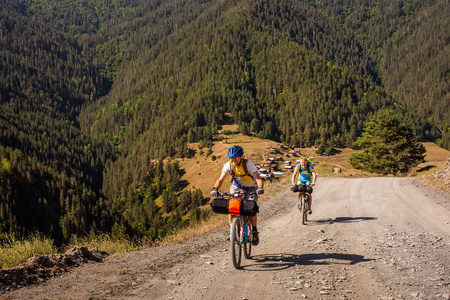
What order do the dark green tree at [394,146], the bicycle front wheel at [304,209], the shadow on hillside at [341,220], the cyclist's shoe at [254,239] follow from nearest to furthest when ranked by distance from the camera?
the cyclist's shoe at [254,239] → the bicycle front wheel at [304,209] → the shadow on hillside at [341,220] → the dark green tree at [394,146]

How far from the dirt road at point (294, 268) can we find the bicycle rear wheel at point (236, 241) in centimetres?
24

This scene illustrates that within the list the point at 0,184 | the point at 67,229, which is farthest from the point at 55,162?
the point at 67,229

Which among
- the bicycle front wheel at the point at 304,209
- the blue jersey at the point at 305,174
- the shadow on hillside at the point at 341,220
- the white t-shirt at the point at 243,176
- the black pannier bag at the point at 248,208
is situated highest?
the white t-shirt at the point at 243,176

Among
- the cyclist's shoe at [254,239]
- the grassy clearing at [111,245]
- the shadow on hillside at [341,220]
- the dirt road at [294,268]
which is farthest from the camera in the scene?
the shadow on hillside at [341,220]

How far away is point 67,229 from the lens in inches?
3861

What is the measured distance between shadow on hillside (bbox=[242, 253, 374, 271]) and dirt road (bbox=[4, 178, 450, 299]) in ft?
0.08

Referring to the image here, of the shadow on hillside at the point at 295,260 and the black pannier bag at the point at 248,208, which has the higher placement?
the black pannier bag at the point at 248,208

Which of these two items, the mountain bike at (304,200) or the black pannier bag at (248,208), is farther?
the mountain bike at (304,200)

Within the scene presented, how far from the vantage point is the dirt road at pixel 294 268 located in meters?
5.36

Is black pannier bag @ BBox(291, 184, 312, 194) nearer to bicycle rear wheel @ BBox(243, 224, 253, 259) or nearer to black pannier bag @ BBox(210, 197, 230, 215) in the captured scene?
bicycle rear wheel @ BBox(243, 224, 253, 259)

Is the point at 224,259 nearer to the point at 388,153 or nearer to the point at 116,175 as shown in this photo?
the point at 388,153

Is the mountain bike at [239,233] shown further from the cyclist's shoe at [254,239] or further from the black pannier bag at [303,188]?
the black pannier bag at [303,188]

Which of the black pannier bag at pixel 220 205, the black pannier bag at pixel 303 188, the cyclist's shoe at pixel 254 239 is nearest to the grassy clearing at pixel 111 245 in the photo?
the black pannier bag at pixel 220 205

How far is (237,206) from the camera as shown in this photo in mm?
6586
